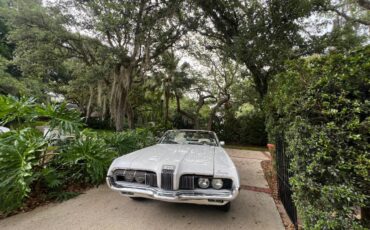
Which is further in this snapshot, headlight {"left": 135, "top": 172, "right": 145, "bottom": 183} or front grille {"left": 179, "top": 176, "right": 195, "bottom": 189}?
headlight {"left": 135, "top": 172, "right": 145, "bottom": 183}

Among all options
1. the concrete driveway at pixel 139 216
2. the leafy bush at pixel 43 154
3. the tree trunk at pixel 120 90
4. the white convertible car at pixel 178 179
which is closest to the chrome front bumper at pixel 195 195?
the white convertible car at pixel 178 179

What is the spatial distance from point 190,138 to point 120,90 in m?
5.40

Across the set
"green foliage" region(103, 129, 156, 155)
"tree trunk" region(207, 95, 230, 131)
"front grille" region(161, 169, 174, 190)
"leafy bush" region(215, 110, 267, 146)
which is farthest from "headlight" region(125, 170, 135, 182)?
"leafy bush" region(215, 110, 267, 146)

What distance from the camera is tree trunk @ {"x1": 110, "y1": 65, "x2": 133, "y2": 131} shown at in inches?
316

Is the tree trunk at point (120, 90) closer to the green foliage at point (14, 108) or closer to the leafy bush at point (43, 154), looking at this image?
the leafy bush at point (43, 154)

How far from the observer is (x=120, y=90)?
319 inches

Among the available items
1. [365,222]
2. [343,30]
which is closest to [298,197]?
[365,222]

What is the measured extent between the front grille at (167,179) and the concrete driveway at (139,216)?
22.3 inches

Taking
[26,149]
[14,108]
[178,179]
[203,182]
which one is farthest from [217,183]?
[14,108]

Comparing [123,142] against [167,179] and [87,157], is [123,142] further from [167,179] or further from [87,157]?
[167,179]

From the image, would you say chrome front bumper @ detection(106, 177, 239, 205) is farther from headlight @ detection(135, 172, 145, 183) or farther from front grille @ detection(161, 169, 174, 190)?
headlight @ detection(135, 172, 145, 183)

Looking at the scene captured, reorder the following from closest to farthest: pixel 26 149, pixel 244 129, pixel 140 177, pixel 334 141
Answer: pixel 334 141, pixel 140 177, pixel 26 149, pixel 244 129

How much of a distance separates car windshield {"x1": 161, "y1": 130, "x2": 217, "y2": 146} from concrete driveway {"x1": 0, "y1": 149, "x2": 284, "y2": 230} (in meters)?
1.29

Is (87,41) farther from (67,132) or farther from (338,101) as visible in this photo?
(338,101)
